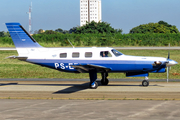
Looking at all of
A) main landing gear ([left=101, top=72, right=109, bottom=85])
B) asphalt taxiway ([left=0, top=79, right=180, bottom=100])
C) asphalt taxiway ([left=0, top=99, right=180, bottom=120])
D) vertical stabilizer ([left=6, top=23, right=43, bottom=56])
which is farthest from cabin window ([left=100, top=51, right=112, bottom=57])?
asphalt taxiway ([left=0, top=99, right=180, bottom=120])

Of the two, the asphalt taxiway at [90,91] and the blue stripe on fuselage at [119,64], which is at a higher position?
the blue stripe on fuselage at [119,64]

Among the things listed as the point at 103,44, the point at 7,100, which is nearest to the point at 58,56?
the point at 7,100

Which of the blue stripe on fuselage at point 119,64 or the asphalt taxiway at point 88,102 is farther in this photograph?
the blue stripe on fuselage at point 119,64

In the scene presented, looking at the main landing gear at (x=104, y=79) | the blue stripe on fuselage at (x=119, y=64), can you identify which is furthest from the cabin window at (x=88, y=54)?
the main landing gear at (x=104, y=79)

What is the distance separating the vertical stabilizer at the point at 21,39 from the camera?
736 inches

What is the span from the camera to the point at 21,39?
18.8m

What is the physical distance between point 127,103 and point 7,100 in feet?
18.6

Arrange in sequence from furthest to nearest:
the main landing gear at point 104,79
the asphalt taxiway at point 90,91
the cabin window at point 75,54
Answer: the main landing gear at point 104,79, the cabin window at point 75,54, the asphalt taxiway at point 90,91

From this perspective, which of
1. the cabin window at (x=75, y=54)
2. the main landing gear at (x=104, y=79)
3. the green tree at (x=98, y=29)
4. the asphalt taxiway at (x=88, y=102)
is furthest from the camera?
the green tree at (x=98, y=29)

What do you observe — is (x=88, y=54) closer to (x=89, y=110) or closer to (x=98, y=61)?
(x=98, y=61)

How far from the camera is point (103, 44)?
58.8 meters

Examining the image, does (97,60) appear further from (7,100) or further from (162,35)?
(162,35)

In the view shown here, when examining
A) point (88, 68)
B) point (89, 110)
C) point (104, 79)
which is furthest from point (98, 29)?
point (89, 110)

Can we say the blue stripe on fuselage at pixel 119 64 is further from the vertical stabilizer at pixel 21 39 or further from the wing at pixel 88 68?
the vertical stabilizer at pixel 21 39
